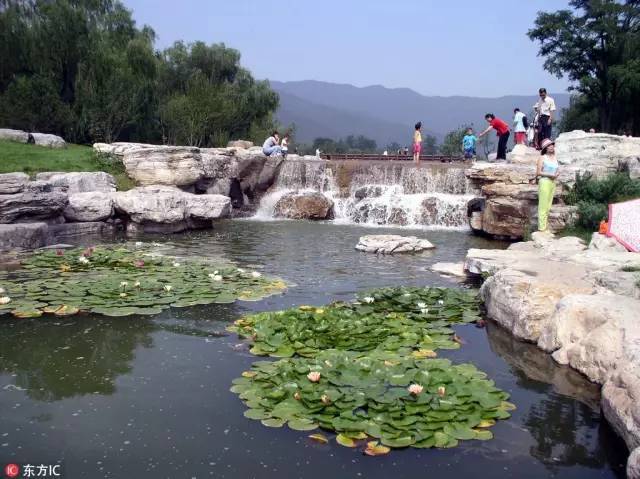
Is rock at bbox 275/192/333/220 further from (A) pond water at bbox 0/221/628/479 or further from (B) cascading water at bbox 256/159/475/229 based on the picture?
(A) pond water at bbox 0/221/628/479

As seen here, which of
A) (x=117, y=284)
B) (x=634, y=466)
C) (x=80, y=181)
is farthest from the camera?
(x=80, y=181)

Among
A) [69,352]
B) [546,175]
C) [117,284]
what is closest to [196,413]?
[69,352]

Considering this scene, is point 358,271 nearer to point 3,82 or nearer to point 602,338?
point 602,338

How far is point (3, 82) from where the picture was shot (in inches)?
952

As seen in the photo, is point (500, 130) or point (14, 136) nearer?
point (500, 130)

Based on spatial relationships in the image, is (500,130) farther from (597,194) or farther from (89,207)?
(89,207)

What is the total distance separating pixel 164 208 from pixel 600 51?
2345 cm

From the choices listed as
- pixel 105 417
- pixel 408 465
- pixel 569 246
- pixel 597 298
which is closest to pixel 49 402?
pixel 105 417

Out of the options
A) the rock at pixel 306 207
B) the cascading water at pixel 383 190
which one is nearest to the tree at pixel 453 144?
the cascading water at pixel 383 190

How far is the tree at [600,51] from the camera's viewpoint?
2648 centimetres

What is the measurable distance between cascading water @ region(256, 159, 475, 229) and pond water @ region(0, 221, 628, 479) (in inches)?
373

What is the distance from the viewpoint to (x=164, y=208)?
13.1m

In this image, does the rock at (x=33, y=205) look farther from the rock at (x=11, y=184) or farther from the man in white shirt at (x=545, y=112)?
the man in white shirt at (x=545, y=112)

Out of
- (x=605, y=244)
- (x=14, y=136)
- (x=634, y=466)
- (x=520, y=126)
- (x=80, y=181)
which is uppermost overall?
(x=520, y=126)
